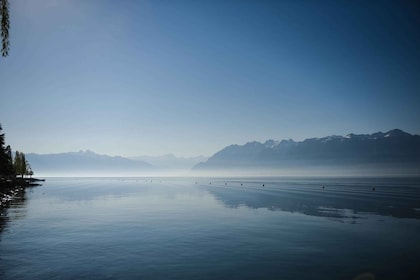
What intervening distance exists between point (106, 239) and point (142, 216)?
19340mm

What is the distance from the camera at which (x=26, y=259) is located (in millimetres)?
24844

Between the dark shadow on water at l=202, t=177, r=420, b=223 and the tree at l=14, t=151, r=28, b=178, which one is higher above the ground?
the tree at l=14, t=151, r=28, b=178

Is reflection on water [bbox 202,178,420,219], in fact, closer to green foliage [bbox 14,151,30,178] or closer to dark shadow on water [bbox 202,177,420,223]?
dark shadow on water [bbox 202,177,420,223]

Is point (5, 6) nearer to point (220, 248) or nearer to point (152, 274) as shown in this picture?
point (152, 274)

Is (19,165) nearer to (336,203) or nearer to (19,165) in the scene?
(19,165)

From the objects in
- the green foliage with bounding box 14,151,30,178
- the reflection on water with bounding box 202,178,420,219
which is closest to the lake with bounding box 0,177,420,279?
the reflection on water with bounding box 202,178,420,219

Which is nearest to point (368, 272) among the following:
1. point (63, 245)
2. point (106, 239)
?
point (106, 239)

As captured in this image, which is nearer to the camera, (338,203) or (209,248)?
(209,248)

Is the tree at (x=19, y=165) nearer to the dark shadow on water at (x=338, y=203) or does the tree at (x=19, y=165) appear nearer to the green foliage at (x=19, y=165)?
the green foliage at (x=19, y=165)

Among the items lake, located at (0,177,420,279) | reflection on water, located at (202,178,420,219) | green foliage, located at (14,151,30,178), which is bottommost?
reflection on water, located at (202,178,420,219)

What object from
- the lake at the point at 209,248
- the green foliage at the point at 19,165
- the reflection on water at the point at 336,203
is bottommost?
the reflection on water at the point at 336,203

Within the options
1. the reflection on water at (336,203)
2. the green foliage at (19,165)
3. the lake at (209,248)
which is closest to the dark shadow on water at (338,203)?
the reflection on water at (336,203)

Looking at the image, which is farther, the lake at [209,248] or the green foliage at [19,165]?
the green foliage at [19,165]

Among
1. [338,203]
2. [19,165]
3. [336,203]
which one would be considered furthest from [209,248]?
[19,165]
